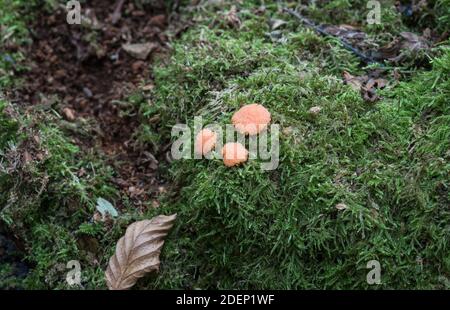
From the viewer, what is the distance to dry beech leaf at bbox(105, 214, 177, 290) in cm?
305

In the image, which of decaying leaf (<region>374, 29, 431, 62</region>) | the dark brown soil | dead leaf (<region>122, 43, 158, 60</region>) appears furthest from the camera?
dead leaf (<region>122, 43, 158, 60</region>)

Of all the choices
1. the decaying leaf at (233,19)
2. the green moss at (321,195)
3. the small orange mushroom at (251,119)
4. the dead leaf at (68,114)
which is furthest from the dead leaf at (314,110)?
the dead leaf at (68,114)

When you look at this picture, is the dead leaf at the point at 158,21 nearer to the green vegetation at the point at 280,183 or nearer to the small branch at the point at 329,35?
the green vegetation at the point at 280,183

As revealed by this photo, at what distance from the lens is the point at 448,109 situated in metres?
3.03

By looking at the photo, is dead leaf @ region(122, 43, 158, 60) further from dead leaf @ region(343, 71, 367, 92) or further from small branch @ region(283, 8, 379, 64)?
dead leaf @ region(343, 71, 367, 92)

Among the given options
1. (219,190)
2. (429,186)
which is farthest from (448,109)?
(219,190)

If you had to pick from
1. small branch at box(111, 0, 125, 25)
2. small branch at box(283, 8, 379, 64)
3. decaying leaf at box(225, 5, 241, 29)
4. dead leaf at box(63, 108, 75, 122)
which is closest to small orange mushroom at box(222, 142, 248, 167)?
small branch at box(283, 8, 379, 64)

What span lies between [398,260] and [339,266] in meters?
0.30

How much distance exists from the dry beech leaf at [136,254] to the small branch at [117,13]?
198 centimetres

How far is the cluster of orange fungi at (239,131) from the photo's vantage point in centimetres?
296

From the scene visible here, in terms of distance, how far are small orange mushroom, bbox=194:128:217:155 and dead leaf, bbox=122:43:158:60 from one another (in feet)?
4.41

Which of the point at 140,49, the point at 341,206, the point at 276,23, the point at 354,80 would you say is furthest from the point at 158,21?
the point at 341,206

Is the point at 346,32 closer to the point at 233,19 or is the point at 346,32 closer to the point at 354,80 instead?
the point at 354,80

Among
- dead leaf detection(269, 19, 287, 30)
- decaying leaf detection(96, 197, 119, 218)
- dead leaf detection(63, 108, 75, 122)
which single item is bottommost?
decaying leaf detection(96, 197, 119, 218)
